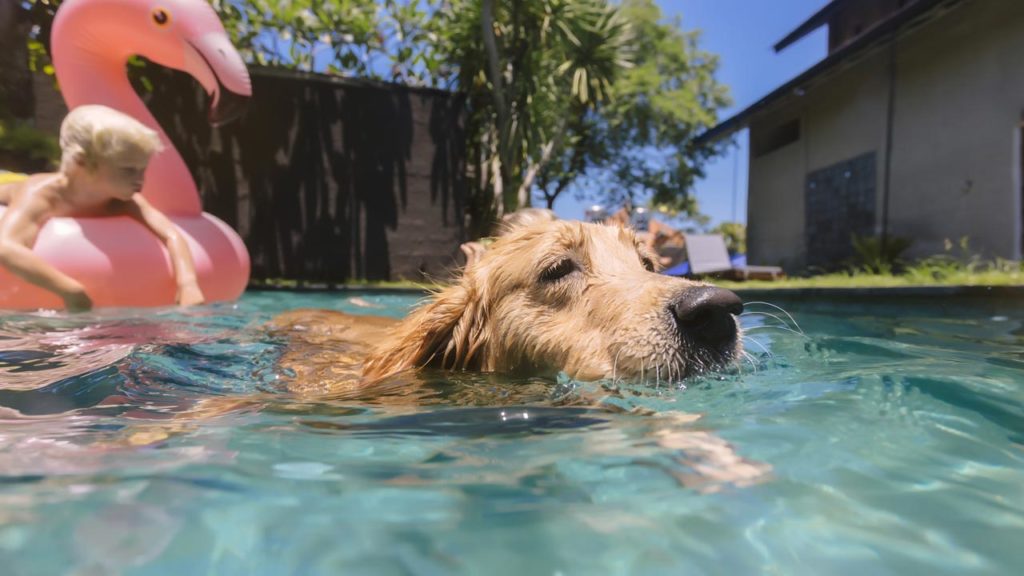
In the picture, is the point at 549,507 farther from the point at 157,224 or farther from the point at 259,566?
the point at 157,224

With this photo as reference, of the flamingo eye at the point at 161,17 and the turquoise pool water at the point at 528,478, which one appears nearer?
the turquoise pool water at the point at 528,478

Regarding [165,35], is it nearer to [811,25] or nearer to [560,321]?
[560,321]

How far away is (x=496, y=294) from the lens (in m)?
3.21

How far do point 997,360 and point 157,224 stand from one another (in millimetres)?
6537

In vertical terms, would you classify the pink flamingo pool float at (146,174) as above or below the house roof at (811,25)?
below

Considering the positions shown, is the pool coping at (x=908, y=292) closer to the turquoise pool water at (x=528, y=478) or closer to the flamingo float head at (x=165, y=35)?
the turquoise pool water at (x=528, y=478)

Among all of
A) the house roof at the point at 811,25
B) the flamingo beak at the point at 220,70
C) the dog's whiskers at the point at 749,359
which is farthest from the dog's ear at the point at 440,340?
the house roof at the point at 811,25

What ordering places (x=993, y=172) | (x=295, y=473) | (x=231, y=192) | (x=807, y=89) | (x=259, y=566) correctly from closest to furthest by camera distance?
(x=259, y=566), (x=295, y=473), (x=993, y=172), (x=231, y=192), (x=807, y=89)

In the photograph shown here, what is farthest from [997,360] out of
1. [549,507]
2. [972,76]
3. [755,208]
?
[755,208]

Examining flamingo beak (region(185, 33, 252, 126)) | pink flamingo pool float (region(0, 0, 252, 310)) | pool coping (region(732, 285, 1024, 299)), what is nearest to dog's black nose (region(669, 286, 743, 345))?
pool coping (region(732, 285, 1024, 299))

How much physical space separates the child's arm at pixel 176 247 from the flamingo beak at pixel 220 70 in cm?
135

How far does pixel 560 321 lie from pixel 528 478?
1.61 meters

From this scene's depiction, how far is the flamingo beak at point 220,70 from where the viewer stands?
6.45m

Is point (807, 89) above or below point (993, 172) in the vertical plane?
above
